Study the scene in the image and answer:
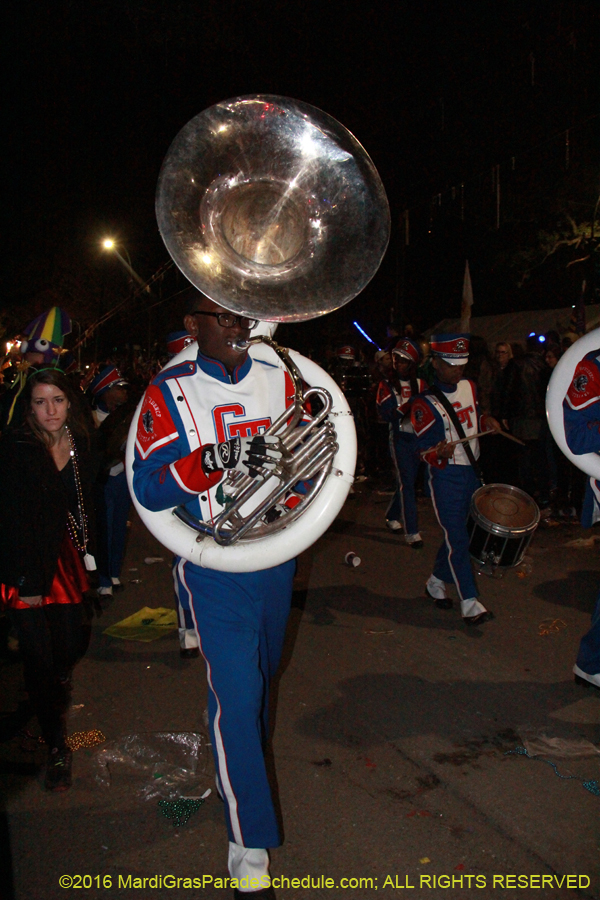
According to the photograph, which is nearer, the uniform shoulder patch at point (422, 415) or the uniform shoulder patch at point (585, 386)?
the uniform shoulder patch at point (585, 386)

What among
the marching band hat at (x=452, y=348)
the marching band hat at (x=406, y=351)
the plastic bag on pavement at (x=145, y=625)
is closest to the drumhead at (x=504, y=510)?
the marching band hat at (x=452, y=348)

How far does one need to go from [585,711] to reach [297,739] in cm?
160

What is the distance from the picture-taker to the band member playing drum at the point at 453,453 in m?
5.11

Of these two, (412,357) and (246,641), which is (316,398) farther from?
(412,357)

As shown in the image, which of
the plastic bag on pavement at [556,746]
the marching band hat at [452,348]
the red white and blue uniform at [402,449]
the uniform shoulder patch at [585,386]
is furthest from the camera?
the red white and blue uniform at [402,449]

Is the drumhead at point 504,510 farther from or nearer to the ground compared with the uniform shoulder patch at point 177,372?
nearer to the ground

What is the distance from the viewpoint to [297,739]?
354 cm

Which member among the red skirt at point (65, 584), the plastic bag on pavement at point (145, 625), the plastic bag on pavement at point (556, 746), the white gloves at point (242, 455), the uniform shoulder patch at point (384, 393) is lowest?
the plastic bag on pavement at point (556, 746)

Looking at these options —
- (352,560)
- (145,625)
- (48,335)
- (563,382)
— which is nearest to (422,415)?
(563,382)

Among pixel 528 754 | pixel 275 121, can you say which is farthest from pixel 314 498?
pixel 528 754

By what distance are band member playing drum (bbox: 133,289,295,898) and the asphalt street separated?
43 centimetres

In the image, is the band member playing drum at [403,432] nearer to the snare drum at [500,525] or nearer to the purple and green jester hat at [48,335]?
the snare drum at [500,525]

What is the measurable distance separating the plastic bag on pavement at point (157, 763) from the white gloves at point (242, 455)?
1.67 metres

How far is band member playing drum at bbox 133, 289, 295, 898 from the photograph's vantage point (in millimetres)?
2404
